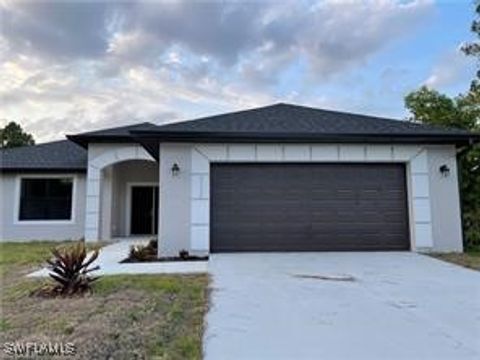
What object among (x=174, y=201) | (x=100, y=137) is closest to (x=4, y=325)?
(x=174, y=201)

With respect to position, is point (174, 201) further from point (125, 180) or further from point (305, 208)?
point (125, 180)

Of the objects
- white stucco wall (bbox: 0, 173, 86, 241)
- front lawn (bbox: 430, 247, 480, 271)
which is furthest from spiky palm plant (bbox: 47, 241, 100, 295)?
white stucco wall (bbox: 0, 173, 86, 241)

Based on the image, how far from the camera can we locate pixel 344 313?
18.2 ft

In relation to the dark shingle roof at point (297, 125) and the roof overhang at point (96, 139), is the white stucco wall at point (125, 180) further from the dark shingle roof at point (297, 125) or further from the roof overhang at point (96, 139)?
the dark shingle roof at point (297, 125)

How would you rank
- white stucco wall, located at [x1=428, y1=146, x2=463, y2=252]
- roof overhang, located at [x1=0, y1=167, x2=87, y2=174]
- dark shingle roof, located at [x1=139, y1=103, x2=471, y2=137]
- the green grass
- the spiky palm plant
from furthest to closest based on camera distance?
roof overhang, located at [x1=0, y1=167, x2=87, y2=174], white stucco wall, located at [x1=428, y1=146, x2=463, y2=252], dark shingle roof, located at [x1=139, y1=103, x2=471, y2=137], the spiky palm plant, the green grass

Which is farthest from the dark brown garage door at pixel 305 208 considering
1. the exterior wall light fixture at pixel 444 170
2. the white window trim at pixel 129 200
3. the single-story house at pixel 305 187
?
the white window trim at pixel 129 200

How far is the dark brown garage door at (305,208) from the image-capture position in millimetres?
11570

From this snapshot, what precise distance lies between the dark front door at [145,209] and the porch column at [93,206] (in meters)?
2.99

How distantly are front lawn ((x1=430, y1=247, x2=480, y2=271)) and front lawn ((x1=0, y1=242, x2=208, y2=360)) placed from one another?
589cm

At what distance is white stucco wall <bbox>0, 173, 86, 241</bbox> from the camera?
17422 mm

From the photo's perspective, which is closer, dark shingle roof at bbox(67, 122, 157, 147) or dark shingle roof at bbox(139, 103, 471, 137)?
dark shingle roof at bbox(139, 103, 471, 137)

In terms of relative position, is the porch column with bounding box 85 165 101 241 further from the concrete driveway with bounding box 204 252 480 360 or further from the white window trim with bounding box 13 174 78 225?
the concrete driveway with bounding box 204 252 480 360

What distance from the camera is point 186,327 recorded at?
16.4 ft

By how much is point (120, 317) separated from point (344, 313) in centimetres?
284
